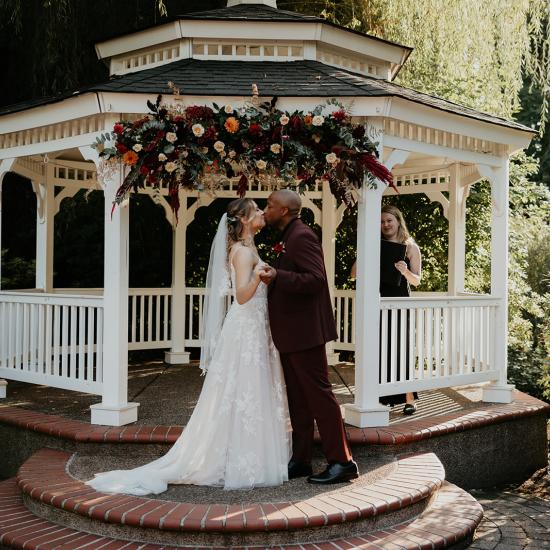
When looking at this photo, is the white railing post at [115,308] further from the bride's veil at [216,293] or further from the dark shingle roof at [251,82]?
the bride's veil at [216,293]

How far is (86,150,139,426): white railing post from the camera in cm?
610

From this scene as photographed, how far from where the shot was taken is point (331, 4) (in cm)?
1062

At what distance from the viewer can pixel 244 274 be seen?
492cm

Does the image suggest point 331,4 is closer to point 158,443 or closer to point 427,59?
point 427,59

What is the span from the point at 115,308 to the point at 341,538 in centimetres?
282

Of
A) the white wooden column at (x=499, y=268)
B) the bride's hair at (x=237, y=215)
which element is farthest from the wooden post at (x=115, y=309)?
the white wooden column at (x=499, y=268)

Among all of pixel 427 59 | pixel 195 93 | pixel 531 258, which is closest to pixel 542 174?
pixel 531 258

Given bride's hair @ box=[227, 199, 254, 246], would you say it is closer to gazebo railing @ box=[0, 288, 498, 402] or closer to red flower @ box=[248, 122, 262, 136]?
red flower @ box=[248, 122, 262, 136]

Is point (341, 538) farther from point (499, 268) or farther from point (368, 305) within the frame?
point (499, 268)

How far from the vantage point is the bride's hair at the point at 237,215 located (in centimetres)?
501

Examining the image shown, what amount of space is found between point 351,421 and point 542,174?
45.7 feet

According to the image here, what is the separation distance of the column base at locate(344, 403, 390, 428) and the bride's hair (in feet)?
6.62

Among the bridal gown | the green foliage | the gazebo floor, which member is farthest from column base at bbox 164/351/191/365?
the bridal gown

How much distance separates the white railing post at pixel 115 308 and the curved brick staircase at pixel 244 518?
1.02 meters
